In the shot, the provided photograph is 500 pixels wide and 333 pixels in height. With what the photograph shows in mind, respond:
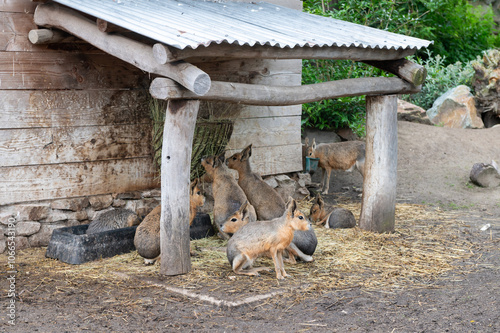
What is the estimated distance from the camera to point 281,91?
6.38 m

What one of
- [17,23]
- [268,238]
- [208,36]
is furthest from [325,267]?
[17,23]

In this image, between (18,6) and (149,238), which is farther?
(18,6)

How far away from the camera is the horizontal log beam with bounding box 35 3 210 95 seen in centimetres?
520

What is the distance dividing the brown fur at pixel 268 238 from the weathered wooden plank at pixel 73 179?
7.51 feet

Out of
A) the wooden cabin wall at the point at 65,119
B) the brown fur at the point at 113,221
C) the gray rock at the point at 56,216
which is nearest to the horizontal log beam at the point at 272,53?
the wooden cabin wall at the point at 65,119

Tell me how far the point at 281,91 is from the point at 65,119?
8.77 ft

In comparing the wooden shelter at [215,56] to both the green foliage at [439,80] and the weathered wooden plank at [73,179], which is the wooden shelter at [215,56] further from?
the green foliage at [439,80]

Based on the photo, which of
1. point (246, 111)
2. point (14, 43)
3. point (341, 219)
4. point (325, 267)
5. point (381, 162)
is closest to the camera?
point (325, 267)

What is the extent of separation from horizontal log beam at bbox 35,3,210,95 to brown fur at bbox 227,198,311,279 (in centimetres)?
150

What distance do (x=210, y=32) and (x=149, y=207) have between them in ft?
9.96

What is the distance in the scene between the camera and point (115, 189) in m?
7.52

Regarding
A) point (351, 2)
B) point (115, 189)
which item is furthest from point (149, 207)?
point (351, 2)

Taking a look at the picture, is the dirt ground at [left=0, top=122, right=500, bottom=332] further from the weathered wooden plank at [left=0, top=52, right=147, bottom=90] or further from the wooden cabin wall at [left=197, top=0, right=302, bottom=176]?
the wooden cabin wall at [left=197, top=0, right=302, bottom=176]

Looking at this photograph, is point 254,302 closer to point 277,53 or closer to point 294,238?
point 294,238
